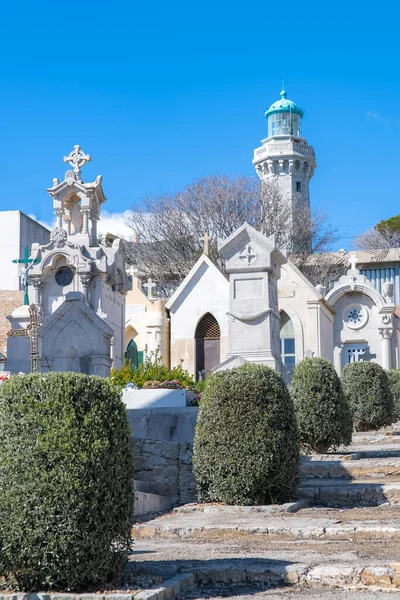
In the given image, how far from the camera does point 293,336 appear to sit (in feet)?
94.1

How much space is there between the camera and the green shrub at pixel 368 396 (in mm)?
16859

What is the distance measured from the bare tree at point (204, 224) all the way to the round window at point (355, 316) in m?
14.7

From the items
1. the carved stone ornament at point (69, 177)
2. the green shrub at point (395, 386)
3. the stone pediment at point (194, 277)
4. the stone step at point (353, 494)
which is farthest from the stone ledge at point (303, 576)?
the stone pediment at point (194, 277)

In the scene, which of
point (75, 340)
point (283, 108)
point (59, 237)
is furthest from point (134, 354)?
point (283, 108)

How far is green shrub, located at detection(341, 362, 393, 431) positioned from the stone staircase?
9.55ft

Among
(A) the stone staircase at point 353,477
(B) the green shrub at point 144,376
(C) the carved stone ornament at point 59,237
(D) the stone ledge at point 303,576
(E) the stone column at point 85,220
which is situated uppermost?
(E) the stone column at point 85,220

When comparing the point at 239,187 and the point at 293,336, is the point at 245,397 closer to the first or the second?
the point at 293,336

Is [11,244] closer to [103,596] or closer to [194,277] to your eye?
[194,277]

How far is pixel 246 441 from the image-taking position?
8.97 m

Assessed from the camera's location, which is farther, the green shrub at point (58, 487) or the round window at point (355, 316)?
the round window at point (355, 316)

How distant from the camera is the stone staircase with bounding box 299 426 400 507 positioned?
9.48 metres

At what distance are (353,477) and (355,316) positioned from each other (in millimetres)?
19478

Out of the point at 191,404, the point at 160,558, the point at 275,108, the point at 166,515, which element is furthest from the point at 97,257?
the point at 275,108

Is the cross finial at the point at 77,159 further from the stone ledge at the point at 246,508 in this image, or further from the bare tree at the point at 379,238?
the bare tree at the point at 379,238
